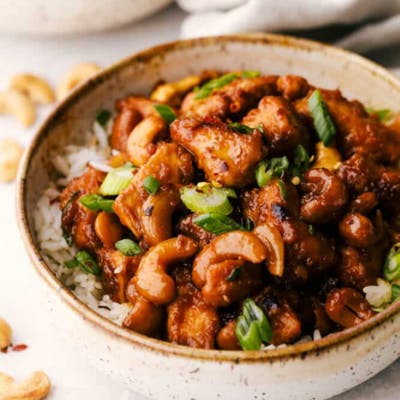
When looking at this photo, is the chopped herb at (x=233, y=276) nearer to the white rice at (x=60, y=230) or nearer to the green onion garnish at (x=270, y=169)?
the green onion garnish at (x=270, y=169)

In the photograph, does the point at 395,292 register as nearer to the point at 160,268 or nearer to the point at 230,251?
the point at 230,251

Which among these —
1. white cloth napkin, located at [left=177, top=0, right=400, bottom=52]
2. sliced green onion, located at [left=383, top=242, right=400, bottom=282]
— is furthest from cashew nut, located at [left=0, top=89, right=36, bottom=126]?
sliced green onion, located at [left=383, top=242, right=400, bottom=282]

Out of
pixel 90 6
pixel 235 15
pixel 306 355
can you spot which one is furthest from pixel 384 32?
pixel 306 355

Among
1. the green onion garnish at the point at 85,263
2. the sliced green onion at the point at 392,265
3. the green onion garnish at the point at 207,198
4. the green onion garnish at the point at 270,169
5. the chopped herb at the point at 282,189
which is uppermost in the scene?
the green onion garnish at the point at 270,169

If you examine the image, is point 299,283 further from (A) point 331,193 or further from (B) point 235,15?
(B) point 235,15

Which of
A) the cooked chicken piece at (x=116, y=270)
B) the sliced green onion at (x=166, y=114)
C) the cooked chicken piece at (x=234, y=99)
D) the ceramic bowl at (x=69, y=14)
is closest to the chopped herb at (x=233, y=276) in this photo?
the cooked chicken piece at (x=116, y=270)
